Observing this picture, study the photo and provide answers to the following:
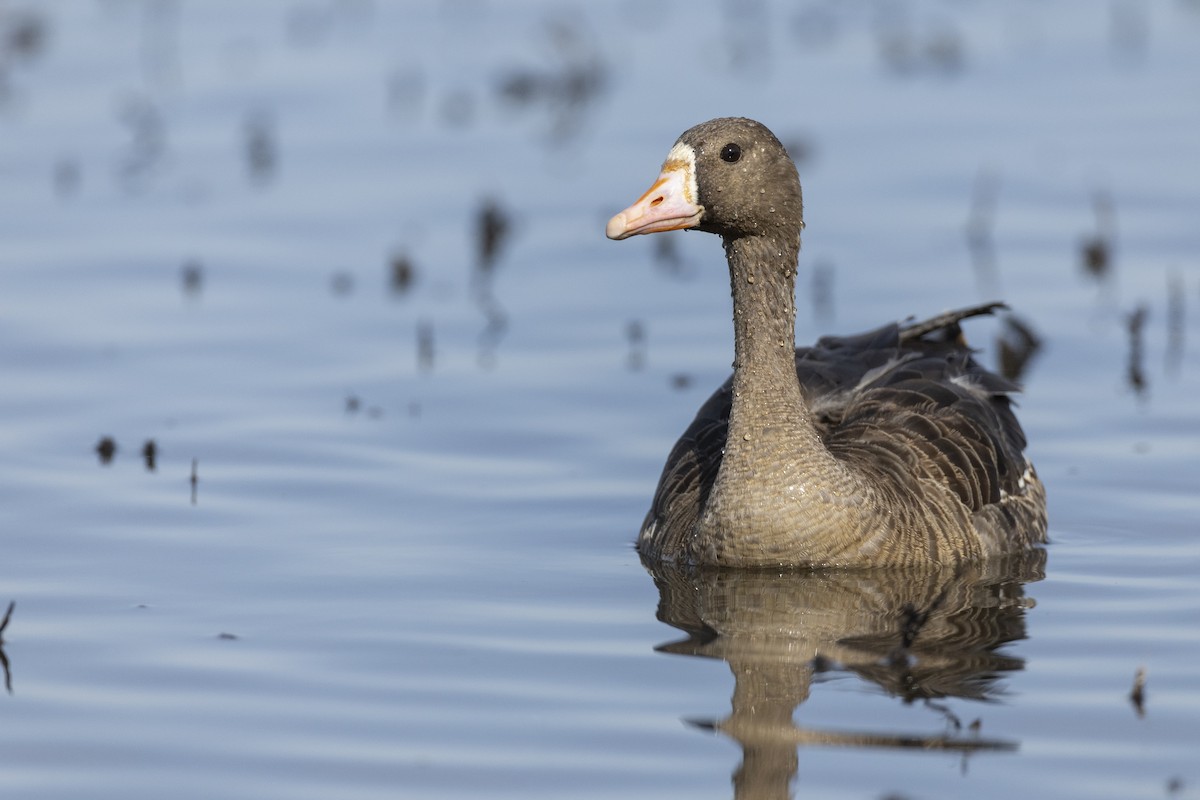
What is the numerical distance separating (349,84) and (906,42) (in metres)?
5.20

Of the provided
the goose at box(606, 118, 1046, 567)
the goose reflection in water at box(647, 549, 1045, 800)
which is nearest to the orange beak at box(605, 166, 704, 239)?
the goose at box(606, 118, 1046, 567)

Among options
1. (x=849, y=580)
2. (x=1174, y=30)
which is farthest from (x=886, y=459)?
(x=1174, y=30)

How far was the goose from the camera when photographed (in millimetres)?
9672

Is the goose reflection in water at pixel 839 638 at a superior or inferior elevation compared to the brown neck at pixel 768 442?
inferior

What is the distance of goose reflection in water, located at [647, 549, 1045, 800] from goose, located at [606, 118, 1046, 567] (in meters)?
0.12

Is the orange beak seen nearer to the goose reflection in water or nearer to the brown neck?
the brown neck

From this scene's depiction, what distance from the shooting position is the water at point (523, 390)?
7.88 metres

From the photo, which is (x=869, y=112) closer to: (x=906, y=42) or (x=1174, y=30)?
(x=906, y=42)

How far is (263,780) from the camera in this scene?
24.4 ft

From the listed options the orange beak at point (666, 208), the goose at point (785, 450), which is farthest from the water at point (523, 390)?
the orange beak at point (666, 208)

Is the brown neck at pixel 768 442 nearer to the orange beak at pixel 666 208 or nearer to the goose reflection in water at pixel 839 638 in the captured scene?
the goose reflection in water at pixel 839 638

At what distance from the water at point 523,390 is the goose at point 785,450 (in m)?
0.22

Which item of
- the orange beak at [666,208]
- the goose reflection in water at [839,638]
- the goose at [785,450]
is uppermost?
the orange beak at [666,208]

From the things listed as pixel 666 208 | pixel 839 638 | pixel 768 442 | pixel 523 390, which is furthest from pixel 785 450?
pixel 523 390
